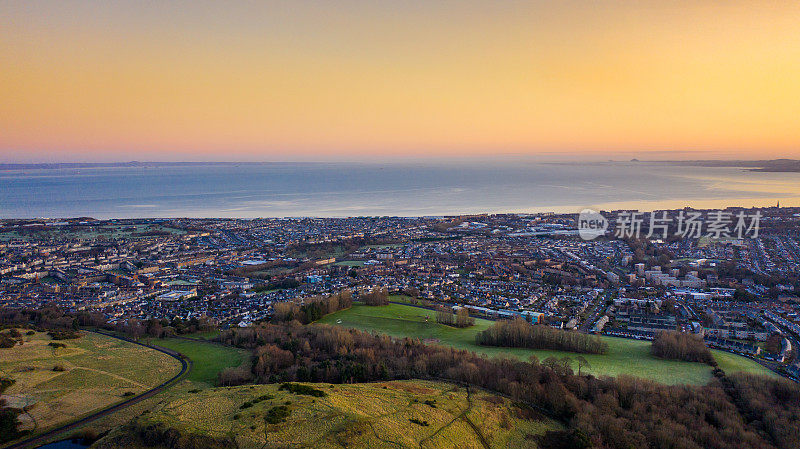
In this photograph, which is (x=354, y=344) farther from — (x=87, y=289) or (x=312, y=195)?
(x=312, y=195)

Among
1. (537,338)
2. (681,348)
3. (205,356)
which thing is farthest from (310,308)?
(681,348)

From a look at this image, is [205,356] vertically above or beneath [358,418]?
beneath

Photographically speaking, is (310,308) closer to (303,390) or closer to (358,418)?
(303,390)

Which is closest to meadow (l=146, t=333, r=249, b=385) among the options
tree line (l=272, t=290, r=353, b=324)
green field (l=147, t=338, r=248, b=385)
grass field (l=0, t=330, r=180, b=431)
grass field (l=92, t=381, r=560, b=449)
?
green field (l=147, t=338, r=248, b=385)

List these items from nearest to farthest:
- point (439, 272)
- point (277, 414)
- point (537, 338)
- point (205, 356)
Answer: point (277, 414), point (205, 356), point (537, 338), point (439, 272)

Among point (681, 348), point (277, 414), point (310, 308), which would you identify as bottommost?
point (681, 348)

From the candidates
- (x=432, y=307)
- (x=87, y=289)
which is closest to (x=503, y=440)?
(x=432, y=307)
